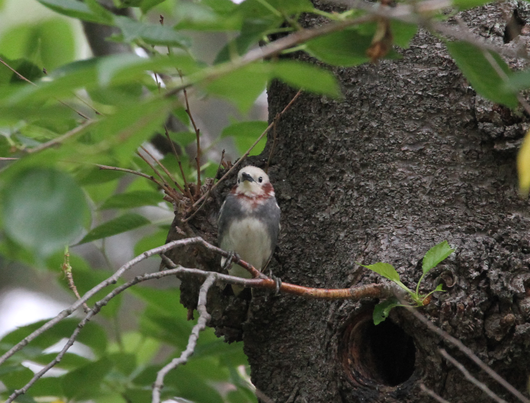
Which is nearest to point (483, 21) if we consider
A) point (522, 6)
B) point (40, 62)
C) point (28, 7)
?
point (522, 6)

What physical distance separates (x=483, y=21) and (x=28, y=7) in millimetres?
4714

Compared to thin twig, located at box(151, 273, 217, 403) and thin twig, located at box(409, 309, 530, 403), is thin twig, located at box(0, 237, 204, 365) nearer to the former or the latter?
thin twig, located at box(151, 273, 217, 403)

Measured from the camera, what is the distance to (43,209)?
3.28 feet

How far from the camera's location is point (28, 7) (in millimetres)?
5852

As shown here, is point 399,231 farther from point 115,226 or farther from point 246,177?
point 115,226

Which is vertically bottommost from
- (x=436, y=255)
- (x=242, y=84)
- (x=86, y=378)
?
(x=86, y=378)

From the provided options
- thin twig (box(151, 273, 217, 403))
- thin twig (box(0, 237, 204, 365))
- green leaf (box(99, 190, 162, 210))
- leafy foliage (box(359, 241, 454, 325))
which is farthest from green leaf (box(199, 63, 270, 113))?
green leaf (box(99, 190, 162, 210))

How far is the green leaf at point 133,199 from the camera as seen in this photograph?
3264mm

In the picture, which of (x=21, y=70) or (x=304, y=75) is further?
(x=21, y=70)

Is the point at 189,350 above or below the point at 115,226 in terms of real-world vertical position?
above

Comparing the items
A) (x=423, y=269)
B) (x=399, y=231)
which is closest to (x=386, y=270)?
(x=423, y=269)

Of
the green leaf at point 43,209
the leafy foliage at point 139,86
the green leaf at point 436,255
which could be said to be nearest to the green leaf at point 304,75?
the leafy foliage at point 139,86

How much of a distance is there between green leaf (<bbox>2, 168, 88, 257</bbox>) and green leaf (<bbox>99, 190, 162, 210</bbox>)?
2.22m

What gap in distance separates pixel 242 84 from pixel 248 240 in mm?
2561
